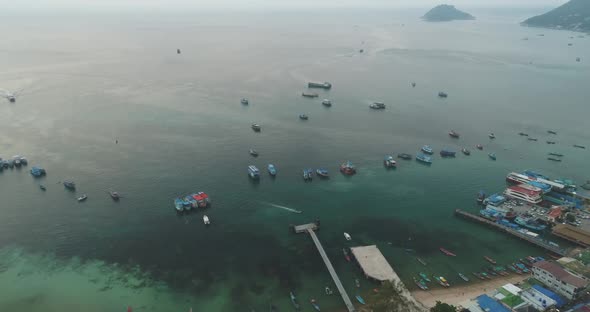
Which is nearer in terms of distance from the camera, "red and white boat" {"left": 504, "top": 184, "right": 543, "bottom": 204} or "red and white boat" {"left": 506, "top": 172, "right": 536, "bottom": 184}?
"red and white boat" {"left": 504, "top": 184, "right": 543, "bottom": 204}

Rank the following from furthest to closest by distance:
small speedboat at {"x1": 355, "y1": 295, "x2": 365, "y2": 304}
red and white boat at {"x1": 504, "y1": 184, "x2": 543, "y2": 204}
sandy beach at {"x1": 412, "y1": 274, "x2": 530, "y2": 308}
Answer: red and white boat at {"x1": 504, "y1": 184, "x2": 543, "y2": 204}
sandy beach at {"x1": 412, "y1": 274, "x2": 530, "y2": 308}
small speedboat at {"x1": 355, "y1": 295, "x2": 365, "y2": 304}

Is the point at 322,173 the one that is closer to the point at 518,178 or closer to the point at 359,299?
the point at 359,299

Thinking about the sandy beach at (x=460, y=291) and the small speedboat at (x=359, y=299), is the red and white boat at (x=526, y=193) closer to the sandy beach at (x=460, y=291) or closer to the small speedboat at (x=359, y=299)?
the sandy beach at (x=460, y=291)

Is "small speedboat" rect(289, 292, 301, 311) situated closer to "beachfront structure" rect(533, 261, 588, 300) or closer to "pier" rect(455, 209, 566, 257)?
"beachfront structure" rect(533, 261, 588, 300)

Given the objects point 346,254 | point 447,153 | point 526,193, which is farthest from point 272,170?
point 526,193

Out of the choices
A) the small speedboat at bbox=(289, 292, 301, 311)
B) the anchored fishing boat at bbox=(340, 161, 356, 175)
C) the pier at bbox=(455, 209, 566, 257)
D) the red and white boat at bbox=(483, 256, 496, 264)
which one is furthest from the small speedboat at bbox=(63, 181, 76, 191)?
the red and white boat at bbox=(483, 256, 496, 264)

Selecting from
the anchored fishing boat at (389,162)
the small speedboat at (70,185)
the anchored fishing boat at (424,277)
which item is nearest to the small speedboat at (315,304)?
the anchored fishing boat at (424,277)

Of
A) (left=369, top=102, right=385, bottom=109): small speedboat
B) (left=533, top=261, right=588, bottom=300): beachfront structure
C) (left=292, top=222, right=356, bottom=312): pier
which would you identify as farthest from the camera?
(left=369, top=102, right=385, bottom=109): small speedboat
